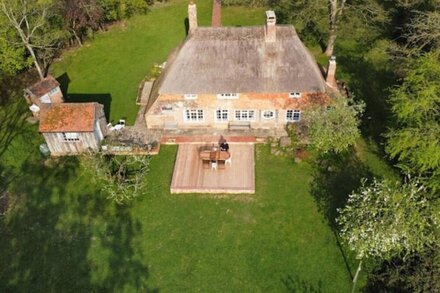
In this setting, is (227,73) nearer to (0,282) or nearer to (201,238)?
(201,238)

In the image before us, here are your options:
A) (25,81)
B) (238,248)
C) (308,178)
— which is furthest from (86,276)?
(25,81)

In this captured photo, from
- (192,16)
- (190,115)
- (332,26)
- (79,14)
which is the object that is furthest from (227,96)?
(79,14)

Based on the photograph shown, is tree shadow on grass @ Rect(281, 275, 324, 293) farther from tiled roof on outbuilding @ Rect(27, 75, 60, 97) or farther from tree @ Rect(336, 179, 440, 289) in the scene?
tiled roof on outbuilding @ Rect(27, 75, 60, 97)

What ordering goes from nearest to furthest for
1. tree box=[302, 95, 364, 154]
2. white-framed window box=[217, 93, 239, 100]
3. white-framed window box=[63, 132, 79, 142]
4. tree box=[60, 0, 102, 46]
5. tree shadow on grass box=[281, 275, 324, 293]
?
tree shadow on grass box=[281, 275, 324, 293]
tree box=[302, 95, 364, 154]
white-framed window box=[63, 132, 79, 142]
white-framed window box=[217, 93, 239, 100]
tree box=[60, 0, 102, 46]

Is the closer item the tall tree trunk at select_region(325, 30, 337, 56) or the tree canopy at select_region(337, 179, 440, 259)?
the tree canopy at select_region(337, 179, 440, 259)

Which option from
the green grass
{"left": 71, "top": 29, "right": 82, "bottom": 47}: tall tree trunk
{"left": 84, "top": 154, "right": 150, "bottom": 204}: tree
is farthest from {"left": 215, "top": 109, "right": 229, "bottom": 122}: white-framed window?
{"left": 71, "top": 29, "right": 82, "bottom": 47}: tall tree trunk

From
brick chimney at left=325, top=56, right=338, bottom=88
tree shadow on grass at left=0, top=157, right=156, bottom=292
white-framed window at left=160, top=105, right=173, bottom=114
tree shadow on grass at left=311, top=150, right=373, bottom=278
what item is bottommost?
tree shadow on grass at left=0, top=157, right=156, bottom=292

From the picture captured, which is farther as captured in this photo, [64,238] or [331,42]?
[331,42]

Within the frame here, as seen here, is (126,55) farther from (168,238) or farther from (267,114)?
(168,238)
